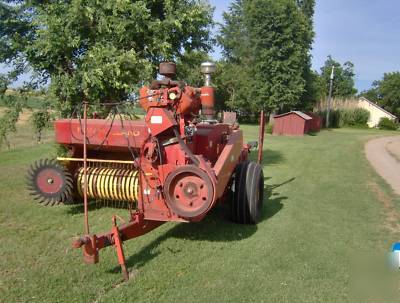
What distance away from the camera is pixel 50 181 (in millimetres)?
6359

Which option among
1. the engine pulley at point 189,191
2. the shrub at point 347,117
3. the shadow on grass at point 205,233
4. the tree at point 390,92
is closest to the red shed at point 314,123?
the shrub at point 347,117

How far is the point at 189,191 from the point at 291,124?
27343mm

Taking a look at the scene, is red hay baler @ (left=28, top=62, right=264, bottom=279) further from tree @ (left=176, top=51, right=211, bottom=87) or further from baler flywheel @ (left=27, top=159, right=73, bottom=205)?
tree @ (left=176, top=51, right=211, bottom=87)

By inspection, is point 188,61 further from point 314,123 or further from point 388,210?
point 314,123

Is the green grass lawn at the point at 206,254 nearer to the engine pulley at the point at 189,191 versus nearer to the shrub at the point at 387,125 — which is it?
the engine pulley at the point at 189,191

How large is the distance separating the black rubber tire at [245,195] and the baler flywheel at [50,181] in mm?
2495

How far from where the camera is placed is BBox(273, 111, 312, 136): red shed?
3119 cm

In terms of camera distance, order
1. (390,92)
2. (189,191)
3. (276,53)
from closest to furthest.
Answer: (189,191) < (276,53) < (390,92)

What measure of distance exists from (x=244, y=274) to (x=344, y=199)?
4907 millimetres

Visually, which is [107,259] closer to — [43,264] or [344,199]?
[43,264]

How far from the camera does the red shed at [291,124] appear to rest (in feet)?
102

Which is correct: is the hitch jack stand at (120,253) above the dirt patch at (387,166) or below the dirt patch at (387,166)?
above

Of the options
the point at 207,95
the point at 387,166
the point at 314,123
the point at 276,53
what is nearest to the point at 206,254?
the point at 207,95

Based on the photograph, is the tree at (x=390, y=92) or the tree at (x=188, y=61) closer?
the tree at (x=188, y=61)
